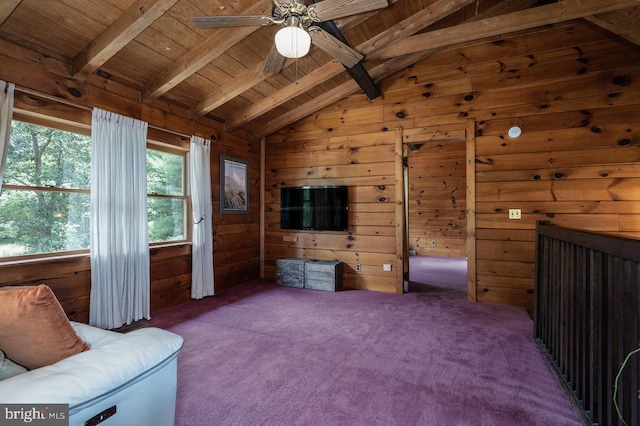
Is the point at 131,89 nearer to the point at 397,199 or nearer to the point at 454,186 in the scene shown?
the point at 397,199

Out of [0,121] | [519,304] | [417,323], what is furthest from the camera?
[519,304]

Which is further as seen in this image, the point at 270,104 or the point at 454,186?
the point at 454,186

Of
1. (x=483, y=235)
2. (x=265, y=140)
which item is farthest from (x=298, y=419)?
(x=265, y=140)

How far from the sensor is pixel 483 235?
147 inches

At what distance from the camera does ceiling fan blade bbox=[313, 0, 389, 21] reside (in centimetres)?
186

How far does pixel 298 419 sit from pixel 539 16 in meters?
3.90

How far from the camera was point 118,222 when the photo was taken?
9.57 feet

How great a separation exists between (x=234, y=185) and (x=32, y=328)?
359 centimetres

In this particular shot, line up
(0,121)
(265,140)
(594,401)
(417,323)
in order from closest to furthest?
(594,401)
(0,121)
(417,323)
(265,140)

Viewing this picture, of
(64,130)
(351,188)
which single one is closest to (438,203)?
(351,188)

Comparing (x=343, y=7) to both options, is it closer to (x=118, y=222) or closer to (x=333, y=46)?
(x=333, y=46)

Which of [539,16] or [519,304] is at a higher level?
[539,16]

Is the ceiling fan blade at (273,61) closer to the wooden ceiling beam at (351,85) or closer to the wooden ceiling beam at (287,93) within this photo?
the wooden ceiling beam at (287,93)

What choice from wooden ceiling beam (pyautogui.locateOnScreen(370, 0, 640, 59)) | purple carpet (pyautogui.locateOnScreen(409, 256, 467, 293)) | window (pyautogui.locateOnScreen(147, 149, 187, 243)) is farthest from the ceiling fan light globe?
purple carpet (pyautogui.locateOnScreen(409, 256, 467, 293))
